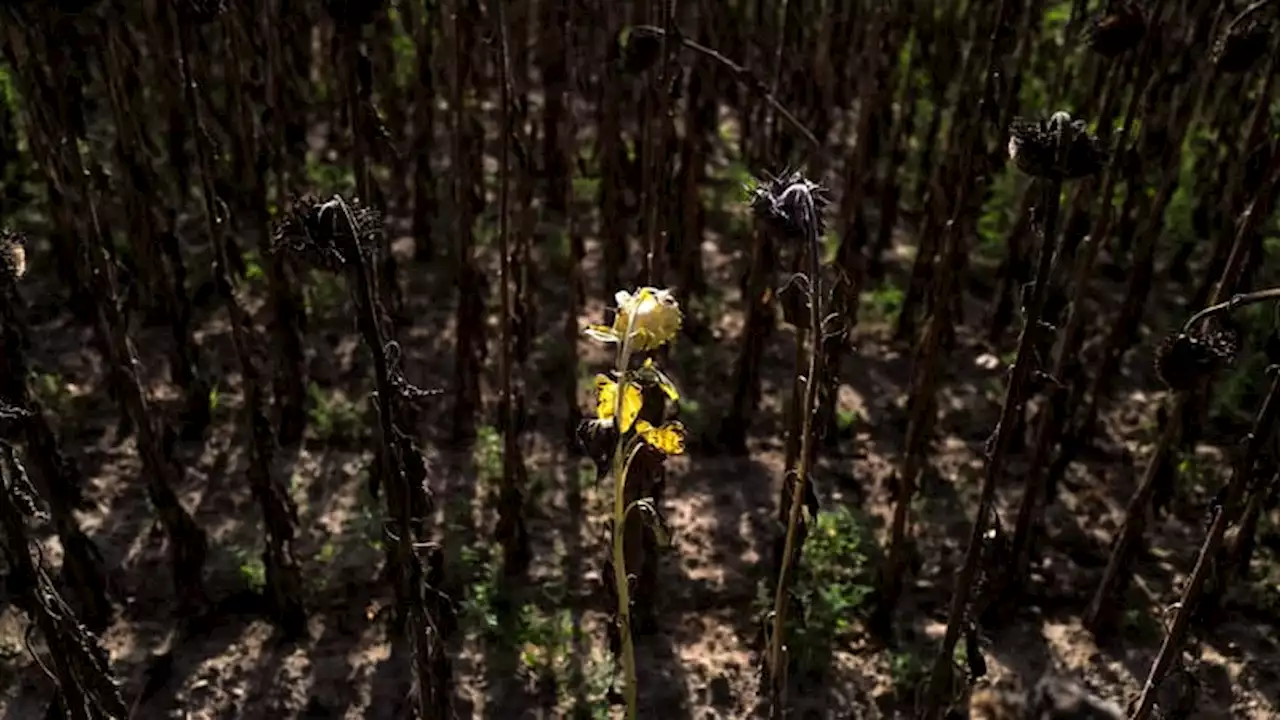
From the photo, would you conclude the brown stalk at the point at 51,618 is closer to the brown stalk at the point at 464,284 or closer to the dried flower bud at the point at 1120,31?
the brown stalk at the point at 464,284

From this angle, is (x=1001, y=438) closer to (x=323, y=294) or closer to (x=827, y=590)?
Answer: (x=827, y=590)

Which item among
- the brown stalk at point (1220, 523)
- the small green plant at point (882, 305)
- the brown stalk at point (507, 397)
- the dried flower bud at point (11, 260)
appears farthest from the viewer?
the small green plant at point (882, 305)

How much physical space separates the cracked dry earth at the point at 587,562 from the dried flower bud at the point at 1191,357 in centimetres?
111

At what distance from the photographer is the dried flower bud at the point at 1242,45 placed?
313 cm

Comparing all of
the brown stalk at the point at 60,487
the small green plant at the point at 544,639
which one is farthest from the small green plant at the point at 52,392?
the small green plant at the point at 544,639

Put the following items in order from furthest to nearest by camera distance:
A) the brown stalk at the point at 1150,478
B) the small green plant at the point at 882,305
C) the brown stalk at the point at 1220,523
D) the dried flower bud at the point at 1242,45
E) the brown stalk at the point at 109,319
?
the small green plant at the point at 882,305 < the dried flower bud at the point at 1242,45 < the brown stalk at the point at 109,319 < the brown stalk at the point at 1150,478 < the brown stalk at the point at 1220,523

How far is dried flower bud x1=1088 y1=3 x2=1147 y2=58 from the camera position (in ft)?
9.96

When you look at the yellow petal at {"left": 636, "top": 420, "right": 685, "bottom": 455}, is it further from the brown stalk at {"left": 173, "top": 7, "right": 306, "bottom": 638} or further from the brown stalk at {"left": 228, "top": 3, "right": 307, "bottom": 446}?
the brown stalk at {"left": 228, "top": 3, "right": 307, "bottom": 446}

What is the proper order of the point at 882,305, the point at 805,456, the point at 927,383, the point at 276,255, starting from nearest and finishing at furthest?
the point at 805,456 → the point at 927,383 → the point at 276,255 → the point at 882,305

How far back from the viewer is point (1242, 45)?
3.15m

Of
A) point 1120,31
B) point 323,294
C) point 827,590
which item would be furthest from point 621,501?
point 323,294

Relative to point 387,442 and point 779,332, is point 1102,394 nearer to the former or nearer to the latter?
point 779,332

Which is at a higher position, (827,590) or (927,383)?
(927,383)

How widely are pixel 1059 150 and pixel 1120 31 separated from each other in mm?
1170
